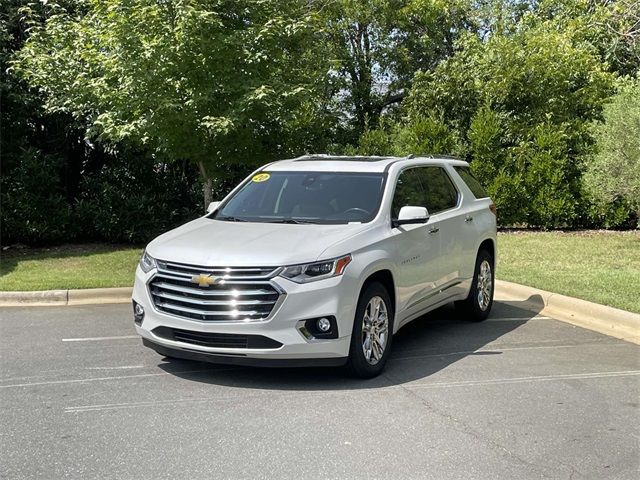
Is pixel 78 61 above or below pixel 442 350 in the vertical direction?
above

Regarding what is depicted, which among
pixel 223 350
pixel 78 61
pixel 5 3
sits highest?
pixel 5 3

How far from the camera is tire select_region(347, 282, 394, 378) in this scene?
5.53 meters

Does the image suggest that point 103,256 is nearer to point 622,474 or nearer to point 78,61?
point 78,61

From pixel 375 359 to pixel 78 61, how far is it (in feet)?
28.3

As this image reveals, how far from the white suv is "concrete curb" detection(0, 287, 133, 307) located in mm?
2941

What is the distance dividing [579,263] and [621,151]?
2855 millimetres

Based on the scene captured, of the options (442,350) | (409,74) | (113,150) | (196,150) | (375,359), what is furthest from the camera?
(409,74)

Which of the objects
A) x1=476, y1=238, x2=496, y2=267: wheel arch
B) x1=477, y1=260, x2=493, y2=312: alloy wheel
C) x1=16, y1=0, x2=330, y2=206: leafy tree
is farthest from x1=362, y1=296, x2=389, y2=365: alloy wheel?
x1=16, y1=0, x2=330, y2=206: leafy tree

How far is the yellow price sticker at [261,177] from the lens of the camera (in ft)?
23.2

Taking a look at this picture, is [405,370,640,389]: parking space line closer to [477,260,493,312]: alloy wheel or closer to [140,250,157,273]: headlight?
[477,260,493,312]: alloy wheel

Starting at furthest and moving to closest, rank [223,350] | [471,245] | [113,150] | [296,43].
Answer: [113,150] → [296,43] → [471,245] → [223,350]

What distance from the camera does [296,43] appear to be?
1277cm

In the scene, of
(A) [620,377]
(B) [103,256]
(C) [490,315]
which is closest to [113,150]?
(B) [103,256]

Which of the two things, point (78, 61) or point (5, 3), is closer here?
point (78, 61)
